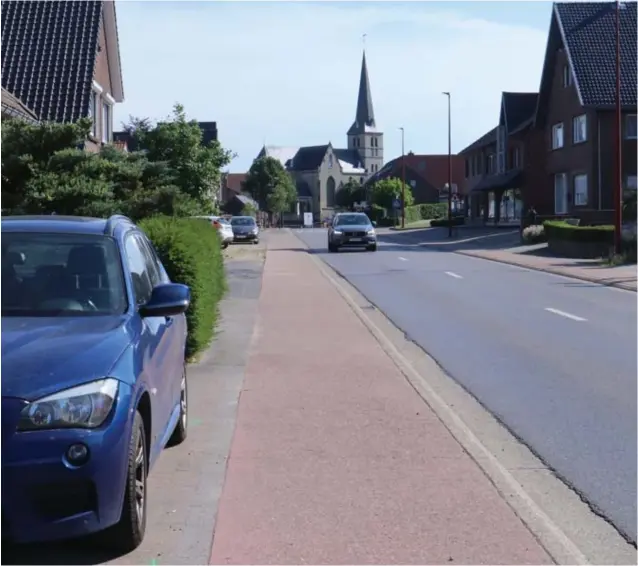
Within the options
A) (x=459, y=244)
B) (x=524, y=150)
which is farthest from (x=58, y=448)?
(x=524, y=150)

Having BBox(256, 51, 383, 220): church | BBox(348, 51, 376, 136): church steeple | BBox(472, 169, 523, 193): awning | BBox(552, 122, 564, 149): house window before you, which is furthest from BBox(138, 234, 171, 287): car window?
BBox(348, 51, 376, 136): church steeple

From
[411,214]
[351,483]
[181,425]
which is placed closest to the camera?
[351,483]

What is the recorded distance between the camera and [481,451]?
23.6 ft

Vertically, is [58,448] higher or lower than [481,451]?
higher

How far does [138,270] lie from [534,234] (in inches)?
1441

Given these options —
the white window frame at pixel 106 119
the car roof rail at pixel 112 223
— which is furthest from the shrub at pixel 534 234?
the car roof rail at pixel 112 223

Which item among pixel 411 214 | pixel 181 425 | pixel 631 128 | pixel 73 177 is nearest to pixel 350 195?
pixel 411 214

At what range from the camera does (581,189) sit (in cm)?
4625

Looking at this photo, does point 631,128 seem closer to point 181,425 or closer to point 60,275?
point 181,425

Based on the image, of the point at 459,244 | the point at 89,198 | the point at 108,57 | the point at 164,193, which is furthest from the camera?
the point at 459,244

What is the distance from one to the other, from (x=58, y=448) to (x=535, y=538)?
8.33ft

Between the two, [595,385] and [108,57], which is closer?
[595,385]

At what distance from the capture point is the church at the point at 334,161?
159 meters

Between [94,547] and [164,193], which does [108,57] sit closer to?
[164,193]
